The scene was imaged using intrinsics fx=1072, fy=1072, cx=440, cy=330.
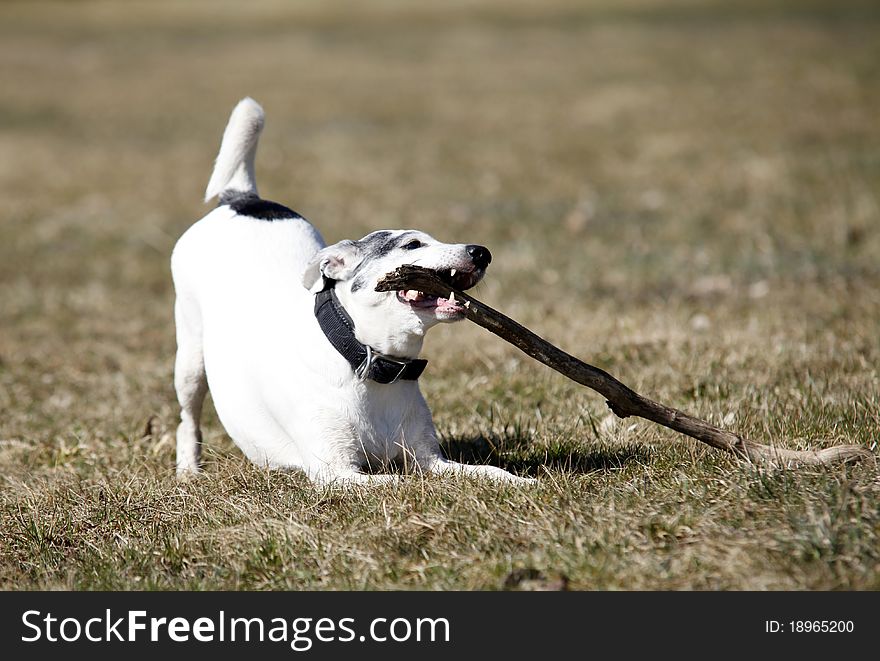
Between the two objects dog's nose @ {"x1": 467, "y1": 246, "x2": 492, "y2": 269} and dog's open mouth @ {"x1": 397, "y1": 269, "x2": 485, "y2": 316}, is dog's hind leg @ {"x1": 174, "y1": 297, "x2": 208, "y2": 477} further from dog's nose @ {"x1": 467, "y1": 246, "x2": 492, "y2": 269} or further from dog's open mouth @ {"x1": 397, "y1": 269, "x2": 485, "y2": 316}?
dog's nose @ {"x1": 467, "y1": 246, "x2": 492, "y2": 269}

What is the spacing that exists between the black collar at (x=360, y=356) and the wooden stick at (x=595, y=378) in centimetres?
25

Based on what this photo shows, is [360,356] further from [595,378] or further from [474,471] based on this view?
[595,378]

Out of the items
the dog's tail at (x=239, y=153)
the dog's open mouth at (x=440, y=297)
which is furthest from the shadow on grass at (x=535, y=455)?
the dog's tail at (x=239, y=153)

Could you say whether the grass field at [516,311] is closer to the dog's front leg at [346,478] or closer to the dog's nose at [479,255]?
the dog's front leg at [346,478]

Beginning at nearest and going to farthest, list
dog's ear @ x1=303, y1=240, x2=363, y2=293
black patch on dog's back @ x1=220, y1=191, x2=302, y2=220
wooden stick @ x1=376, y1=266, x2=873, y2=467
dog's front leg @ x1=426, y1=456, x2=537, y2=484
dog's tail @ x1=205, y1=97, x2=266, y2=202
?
wooden stick @ x1=376, y1=266, x2=873, y2=467, dog's front leg @ x1=426, y1=456, x2=537, y2=484, dog's ear @ x1=303, y1=240, x2=363, y2=293, black patch on dog's back @ x1=220, y1=191, x2=302, y2=220, dog's tail @ x1=205, y1=97, x2=266, y2=202

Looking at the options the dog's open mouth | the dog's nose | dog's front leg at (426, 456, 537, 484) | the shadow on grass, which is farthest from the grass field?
the dog's nose

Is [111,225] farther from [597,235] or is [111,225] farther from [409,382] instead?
[409,382]

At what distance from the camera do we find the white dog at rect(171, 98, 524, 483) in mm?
4273

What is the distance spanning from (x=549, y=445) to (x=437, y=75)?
2143 centimetres

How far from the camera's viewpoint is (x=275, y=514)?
4105 mm

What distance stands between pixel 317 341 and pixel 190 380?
1.37m

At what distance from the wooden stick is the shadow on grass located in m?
0.29

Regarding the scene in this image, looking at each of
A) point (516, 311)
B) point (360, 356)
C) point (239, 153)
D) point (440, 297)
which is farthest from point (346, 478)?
point (516, 311)

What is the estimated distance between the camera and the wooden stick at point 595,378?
4117 millimetres
